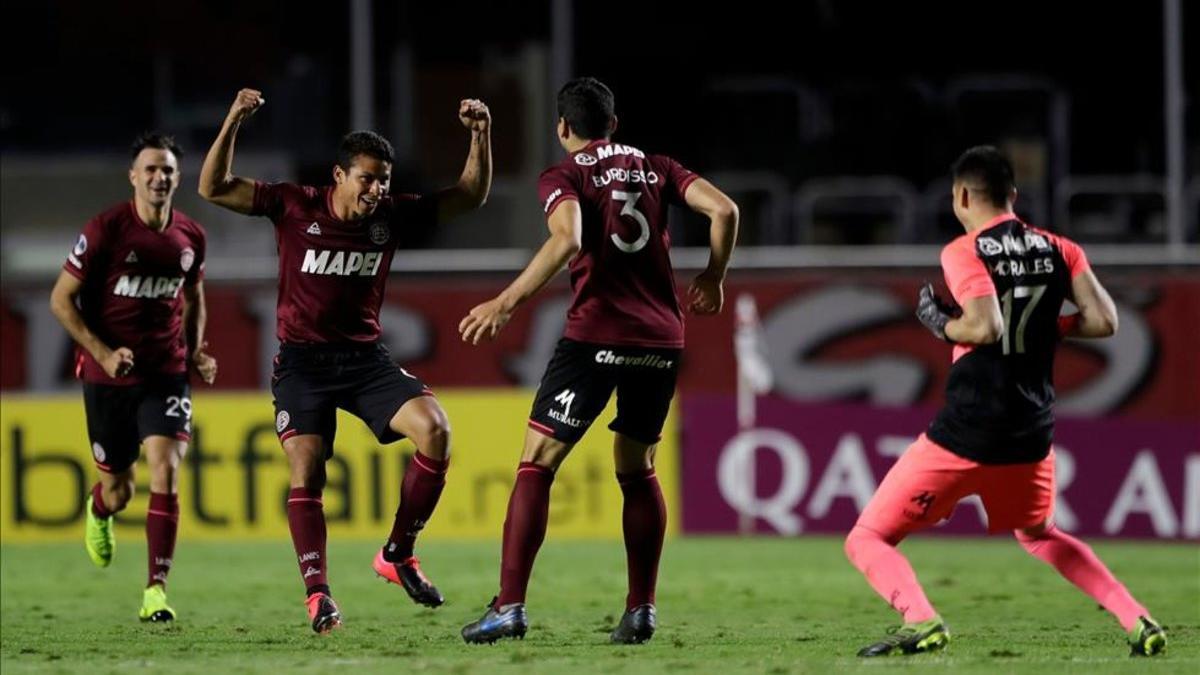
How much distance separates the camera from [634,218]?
8.49 metres

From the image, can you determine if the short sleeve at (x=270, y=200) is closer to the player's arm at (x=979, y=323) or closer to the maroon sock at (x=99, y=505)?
the maroon sock at (x=99, y=505)

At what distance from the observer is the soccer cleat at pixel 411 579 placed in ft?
30.4

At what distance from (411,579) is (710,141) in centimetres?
1046

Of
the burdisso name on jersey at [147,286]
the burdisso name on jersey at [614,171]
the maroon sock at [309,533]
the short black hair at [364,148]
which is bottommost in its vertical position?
the maroon sock at [309,533]

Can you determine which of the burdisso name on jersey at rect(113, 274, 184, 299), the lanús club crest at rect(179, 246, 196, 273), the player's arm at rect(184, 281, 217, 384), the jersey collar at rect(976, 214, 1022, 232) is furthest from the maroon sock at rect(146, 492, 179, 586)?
the jersey collar at rect(976, 214, 1022, 232)

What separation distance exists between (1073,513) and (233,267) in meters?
7.01

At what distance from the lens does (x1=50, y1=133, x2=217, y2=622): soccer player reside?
10195 mm

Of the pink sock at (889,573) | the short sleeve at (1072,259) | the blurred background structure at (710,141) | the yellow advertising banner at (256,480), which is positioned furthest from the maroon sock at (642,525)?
the blurred background structure at (710,141)

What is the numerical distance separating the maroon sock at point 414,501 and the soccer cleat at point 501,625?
35.0 inches

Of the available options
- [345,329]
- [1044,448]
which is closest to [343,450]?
[345,329]

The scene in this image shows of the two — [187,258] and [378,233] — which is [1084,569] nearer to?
[378,233]

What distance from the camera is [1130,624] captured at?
803 cm

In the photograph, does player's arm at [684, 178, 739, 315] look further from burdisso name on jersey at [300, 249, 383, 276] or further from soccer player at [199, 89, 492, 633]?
burdisso name on jersey at [300, 249, 383, 276]

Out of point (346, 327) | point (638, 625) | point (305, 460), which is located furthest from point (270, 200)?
point (638, 625)
